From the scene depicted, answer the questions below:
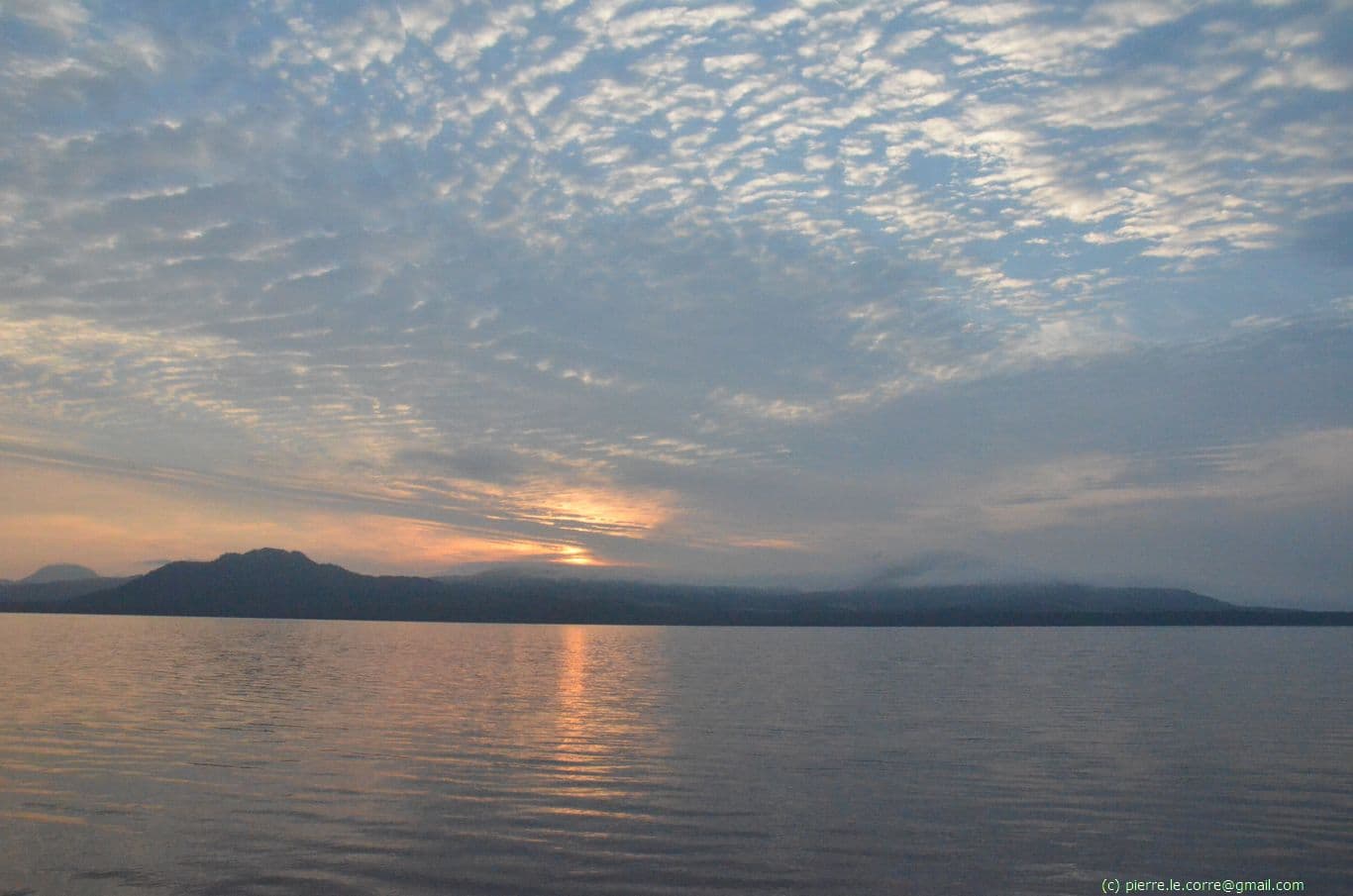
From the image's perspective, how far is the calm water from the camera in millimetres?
20531

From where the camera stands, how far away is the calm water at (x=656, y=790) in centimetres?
2053

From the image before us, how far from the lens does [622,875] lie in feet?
65.8

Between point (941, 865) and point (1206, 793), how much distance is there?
13.2 meters

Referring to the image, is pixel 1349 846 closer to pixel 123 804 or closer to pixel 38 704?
pixel 123 804

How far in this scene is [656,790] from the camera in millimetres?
29000

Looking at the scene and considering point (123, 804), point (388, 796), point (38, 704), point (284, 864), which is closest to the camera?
point (284, 864)

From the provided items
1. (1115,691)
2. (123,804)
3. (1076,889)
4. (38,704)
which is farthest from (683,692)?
(1076,889)

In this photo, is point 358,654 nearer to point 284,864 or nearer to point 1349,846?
point 284,864

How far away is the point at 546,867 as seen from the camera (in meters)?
20.6

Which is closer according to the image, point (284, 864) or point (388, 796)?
point (284, 864)

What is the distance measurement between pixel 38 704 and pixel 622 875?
40233 millimetres

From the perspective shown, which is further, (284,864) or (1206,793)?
(1206,793)

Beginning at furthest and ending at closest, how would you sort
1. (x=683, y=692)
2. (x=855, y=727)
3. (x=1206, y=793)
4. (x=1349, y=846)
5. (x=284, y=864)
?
(x=683, y=692)
(x=855, y=727)
(x=1206, y=793)
(x=1349, y=846)
(x=284, y=864)

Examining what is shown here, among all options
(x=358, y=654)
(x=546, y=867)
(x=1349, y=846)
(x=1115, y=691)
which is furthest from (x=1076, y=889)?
(x=358, y=654)
